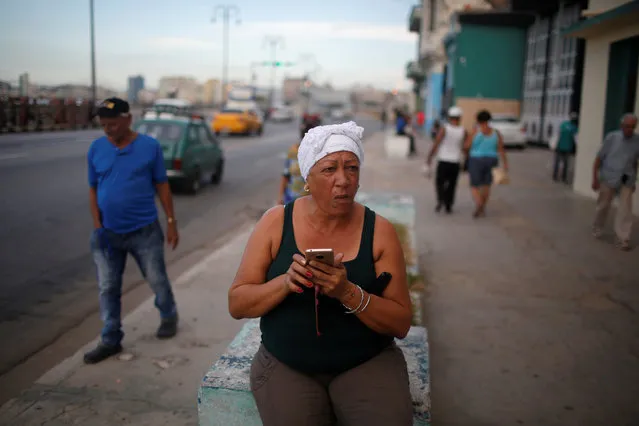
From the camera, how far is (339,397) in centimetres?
238

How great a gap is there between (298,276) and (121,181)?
2.42 metres

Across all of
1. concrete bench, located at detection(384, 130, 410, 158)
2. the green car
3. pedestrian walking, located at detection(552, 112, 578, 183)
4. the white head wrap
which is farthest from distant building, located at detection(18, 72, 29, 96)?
concrete bench, located at detection(384, 130, 410, 158)

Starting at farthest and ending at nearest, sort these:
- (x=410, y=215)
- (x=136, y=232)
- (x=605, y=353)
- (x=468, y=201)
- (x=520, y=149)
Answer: (x=520, y=149) < (x=468, y=201) < (x=410, y=215) < (x=605, y=353) < (x=136, y=232)

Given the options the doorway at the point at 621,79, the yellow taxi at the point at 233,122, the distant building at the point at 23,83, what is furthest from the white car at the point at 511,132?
the distant building at the point at 23,83

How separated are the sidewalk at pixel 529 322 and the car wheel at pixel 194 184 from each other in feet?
→ 17.3

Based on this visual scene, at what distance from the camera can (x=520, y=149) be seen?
90.1 ft

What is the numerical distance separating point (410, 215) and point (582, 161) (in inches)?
285

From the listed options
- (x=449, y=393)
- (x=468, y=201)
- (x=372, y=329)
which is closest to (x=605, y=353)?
(x=449, y=393)

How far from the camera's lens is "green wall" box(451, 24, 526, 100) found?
104ft

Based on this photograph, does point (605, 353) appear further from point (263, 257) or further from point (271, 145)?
point (271, 145)

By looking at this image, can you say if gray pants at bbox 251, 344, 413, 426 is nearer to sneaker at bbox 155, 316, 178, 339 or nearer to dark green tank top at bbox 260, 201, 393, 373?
dark green tank top at bbox 260, 201, 393, 373

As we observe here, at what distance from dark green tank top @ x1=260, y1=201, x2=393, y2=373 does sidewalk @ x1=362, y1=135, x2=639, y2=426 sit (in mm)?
1495

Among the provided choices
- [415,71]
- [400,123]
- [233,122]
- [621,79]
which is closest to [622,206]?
[621,79]

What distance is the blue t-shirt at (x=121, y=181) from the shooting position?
4.21 meters
